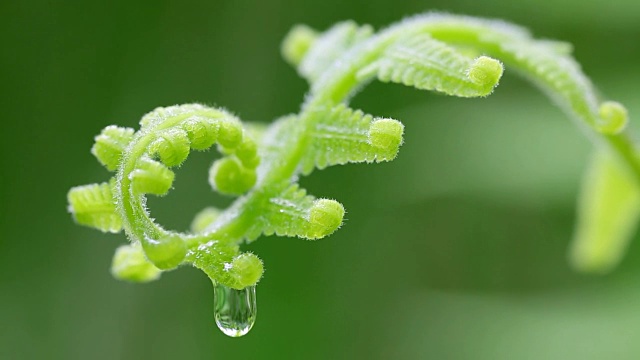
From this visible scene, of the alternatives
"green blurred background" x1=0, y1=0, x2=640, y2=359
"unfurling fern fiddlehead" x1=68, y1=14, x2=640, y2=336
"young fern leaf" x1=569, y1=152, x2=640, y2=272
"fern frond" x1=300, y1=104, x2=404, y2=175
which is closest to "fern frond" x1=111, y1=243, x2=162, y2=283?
"unfurling fern fiddlehead" x1=68, y1=14, x2=640, y2=336

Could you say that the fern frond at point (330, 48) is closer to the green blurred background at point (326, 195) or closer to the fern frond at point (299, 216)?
the fern frond at point (299, 216)

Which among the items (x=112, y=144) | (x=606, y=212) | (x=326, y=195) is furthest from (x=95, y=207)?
(x=326, y=195)

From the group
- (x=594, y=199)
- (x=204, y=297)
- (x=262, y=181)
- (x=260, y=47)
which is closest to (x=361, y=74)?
(x=262, y=181)

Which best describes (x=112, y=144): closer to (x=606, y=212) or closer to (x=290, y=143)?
(x=290, y=143)

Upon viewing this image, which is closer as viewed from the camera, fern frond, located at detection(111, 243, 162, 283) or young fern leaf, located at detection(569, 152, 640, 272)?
fern frond, located at detection(111, 243, 162, 283)

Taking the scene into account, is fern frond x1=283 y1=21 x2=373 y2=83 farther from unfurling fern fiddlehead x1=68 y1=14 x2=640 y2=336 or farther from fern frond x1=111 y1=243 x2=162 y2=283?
fern frond x1=111 y1=243 x2=162 y2=283

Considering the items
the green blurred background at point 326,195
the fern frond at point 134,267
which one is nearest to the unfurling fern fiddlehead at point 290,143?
the fern frond at point 134,267
